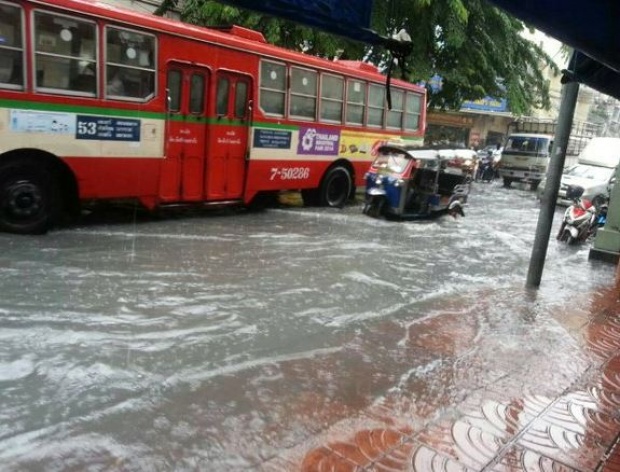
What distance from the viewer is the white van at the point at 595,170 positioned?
17.6m

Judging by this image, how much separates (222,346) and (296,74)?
7549mm

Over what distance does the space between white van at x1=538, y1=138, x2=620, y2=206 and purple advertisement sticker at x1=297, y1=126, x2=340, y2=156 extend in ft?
26.0

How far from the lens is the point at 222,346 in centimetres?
470

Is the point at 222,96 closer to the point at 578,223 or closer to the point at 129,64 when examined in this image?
the point at 129,64

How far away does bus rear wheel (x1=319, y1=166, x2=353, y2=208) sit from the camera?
12.6 metres

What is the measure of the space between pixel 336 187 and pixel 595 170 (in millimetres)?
10172

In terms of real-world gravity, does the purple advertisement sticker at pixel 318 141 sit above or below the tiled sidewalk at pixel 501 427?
above

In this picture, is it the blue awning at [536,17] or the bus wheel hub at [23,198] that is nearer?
the blue awning at [536,17]

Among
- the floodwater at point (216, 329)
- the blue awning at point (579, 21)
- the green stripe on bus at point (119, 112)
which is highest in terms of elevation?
the blue awning at point (579, 21)

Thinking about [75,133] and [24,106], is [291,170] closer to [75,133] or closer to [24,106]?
[75,133]

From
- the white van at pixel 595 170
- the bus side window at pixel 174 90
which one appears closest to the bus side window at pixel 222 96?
the bus side window at pixel 174 90

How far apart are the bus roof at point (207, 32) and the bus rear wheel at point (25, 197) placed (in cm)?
208

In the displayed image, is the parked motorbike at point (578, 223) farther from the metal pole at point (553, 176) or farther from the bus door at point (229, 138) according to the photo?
the bus door at point (229, 138)

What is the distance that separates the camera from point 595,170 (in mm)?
18828
